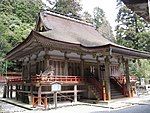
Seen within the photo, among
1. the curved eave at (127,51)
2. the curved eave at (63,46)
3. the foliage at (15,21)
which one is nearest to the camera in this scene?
the curved eave at (63,46)

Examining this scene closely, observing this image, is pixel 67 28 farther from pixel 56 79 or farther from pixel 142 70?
pixel 142 70

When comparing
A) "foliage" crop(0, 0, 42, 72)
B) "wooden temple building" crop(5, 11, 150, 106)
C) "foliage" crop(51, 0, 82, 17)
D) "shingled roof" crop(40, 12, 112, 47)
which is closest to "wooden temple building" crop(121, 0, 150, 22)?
"wooden temple building" crop(5, 11, 150, 106)

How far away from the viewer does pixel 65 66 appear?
16719 mm

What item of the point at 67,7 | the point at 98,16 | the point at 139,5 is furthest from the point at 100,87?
the point at 98,16

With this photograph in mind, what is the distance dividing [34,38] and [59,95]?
4704 millimetres

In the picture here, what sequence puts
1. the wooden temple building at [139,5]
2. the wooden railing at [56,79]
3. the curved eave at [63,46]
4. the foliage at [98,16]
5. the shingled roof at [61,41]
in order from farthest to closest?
1. the foliage at [98,16]
2. the shingled roof at [61,41]
3. the curved eave at [63,46]
4. the wooden railing at [56,79]
5. the wooden temple building at [139,5]

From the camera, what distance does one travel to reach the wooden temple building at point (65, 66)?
14.4m

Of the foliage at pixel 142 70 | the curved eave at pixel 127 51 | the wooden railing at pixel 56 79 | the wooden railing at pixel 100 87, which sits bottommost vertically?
the wooden railing at pixel 100 87

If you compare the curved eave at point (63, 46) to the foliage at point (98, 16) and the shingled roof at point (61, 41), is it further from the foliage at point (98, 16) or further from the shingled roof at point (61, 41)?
the foliage at point (98, 16)

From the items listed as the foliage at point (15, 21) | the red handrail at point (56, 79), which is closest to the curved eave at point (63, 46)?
the red handrail at point (56, 79)

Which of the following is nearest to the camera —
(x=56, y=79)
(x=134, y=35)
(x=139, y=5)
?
(x=139, y=5)

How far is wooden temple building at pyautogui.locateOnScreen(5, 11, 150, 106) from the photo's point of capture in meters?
14.4

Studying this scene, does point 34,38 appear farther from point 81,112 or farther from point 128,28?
point 128,28

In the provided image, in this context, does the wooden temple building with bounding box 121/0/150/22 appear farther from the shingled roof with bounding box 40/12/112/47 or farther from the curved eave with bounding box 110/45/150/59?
the shingled roof with bounding box 40/12/112/47
